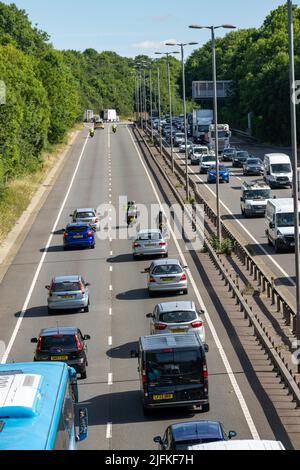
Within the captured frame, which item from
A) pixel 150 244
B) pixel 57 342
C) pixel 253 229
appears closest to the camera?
pixel 57 342

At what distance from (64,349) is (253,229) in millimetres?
29660

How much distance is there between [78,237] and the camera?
174 feet

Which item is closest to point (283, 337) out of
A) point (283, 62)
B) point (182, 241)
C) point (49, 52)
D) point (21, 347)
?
point (21, 347)

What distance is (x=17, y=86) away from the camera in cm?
8531

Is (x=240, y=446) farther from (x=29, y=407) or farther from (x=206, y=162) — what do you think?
(x=206, y=162)

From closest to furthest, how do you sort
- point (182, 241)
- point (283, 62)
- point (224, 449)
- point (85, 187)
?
point (224, 449)
point (182, 241)
point (85, 187)
point (283, 62)

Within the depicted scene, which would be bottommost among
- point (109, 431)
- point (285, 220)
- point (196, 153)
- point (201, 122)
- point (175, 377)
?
point (109, 431)

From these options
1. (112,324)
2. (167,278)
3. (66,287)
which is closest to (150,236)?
(167,278)

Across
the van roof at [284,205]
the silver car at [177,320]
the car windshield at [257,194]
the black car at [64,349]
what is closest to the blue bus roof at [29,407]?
the black car at [64,349]

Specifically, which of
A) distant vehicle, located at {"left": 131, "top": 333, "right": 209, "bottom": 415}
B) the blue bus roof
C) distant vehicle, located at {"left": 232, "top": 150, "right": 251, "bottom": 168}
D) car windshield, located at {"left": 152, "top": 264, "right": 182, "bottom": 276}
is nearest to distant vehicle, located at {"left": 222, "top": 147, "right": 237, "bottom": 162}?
distant vehicle, located at {"left": 232, "top": 150, "right": 251, "bottom": 168}

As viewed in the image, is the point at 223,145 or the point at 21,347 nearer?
the point at 21,347

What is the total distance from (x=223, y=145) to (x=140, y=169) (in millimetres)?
19602

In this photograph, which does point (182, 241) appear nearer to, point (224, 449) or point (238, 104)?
point (224, 449)

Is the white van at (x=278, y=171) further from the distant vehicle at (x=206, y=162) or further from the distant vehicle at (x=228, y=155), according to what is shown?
the distant vehicle at (x=228, y=155)
